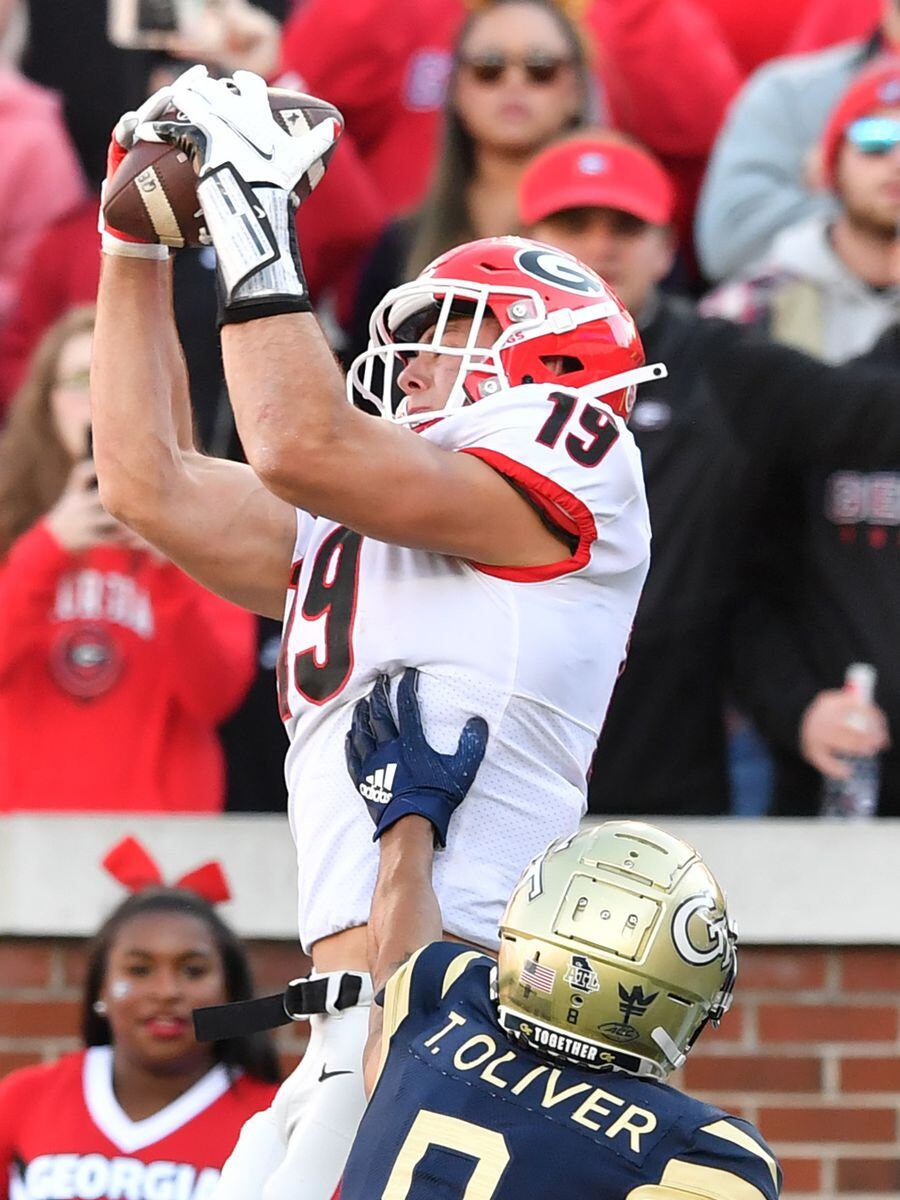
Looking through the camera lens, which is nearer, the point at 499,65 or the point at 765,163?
the point at 499,65

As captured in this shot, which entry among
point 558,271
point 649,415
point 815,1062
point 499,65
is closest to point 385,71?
point 499,65

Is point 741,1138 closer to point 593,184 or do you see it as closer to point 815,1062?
point 815,1062

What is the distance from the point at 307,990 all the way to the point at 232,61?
419 centimetres

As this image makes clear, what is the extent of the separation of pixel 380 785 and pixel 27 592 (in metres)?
2.77

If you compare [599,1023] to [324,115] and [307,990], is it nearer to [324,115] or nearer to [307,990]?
[307,990]

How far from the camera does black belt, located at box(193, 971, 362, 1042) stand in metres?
3.22

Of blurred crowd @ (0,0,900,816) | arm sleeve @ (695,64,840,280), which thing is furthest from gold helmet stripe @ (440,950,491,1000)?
arm sleeve @ (695,64,840,280)

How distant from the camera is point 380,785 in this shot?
318 centimetres

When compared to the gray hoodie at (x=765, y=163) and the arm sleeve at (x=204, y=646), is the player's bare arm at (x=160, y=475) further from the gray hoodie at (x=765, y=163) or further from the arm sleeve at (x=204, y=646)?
the gray hoodie at (x=765, y=163)

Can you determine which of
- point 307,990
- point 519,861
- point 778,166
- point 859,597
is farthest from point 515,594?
point 778,166

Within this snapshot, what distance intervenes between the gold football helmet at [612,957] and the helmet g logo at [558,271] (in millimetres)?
912

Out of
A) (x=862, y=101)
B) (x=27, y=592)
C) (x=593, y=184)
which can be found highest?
(x=862, y=101)

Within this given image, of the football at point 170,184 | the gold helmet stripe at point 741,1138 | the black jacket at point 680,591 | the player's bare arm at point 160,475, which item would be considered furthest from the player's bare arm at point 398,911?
the black jacket at point 680,591

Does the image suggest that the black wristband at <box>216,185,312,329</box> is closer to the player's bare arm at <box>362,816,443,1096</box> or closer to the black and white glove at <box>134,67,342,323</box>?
the black and white glove at <box>134,67,342,323</box>
